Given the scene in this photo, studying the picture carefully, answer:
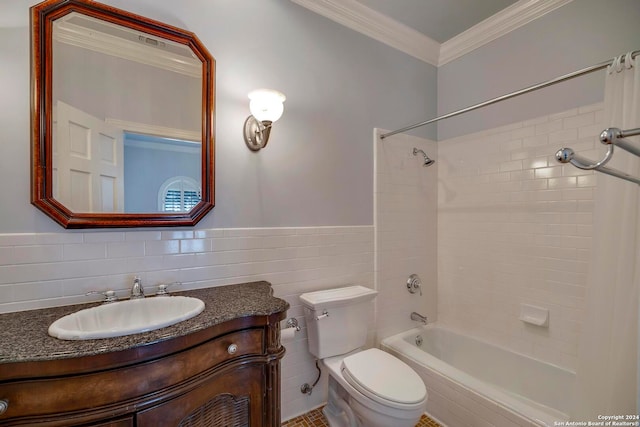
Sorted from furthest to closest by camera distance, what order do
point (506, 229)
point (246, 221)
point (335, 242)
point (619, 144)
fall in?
point (506, 229) → point (335, 242) → point (246, 221) → point (619, 144)

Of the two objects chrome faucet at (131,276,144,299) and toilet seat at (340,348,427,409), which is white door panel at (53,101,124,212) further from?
toilet seat at (340,348,427,409)

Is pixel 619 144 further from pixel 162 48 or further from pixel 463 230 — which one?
pixel 162 48

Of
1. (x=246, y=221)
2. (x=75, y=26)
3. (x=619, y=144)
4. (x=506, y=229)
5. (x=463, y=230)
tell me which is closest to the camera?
(x=619, y=144)

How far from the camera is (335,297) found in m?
1.68

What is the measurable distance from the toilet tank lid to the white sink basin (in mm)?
640

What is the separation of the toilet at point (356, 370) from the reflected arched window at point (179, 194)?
795 mm

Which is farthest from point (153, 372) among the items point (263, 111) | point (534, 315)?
point (534, 315)

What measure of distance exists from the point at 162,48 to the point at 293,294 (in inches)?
55.9

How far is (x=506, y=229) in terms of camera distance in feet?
6.61

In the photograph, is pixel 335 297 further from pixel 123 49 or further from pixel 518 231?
pixel 123 49

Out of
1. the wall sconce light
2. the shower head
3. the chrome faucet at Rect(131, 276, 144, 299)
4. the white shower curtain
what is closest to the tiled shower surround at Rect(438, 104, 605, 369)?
the shower head

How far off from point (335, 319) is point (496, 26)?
7.36ft

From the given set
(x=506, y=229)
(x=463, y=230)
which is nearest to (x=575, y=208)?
(x=506, y=229)

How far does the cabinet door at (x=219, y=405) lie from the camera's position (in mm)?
881
